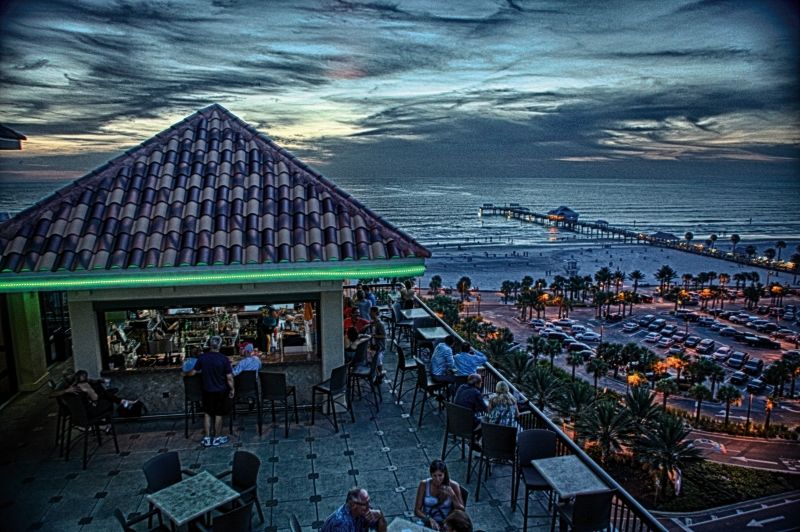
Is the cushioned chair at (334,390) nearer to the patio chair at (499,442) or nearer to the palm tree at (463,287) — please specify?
the patio chair at (499,442)

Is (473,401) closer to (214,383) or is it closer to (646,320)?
(214,383)

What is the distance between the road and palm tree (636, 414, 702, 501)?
199cm

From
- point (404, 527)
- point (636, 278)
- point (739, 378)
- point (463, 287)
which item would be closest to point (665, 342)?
point (739, 378)

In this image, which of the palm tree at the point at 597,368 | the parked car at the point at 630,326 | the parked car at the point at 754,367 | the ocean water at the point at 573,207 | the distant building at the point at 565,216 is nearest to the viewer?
the palm tree at the point at 597,368

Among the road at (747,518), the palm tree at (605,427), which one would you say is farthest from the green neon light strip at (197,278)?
Answer: the palm tree at (605,427)

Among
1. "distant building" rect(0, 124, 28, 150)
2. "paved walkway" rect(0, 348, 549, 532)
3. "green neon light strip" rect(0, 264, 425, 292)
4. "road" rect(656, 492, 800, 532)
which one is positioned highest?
"distant building" rect(0, 124, 28, 150)

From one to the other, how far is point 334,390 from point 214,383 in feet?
5.81

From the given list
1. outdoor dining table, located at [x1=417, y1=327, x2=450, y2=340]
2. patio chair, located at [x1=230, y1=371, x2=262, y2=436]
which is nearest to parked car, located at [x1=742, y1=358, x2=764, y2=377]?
outdoor dining table, located at [x1=417, y1=327, x2=450, y2=340]

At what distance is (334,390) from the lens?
8156 mm

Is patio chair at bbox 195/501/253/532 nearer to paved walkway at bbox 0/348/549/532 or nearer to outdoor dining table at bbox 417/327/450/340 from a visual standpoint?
paved walkway at bbox 0/348/549/532

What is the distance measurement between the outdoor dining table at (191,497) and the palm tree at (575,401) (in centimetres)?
3097

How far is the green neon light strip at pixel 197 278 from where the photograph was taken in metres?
7.14

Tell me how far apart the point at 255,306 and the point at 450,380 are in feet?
11.5

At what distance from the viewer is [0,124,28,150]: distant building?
36.0 ft
